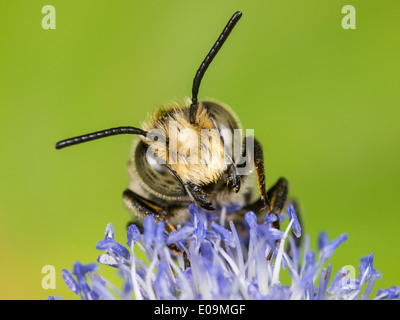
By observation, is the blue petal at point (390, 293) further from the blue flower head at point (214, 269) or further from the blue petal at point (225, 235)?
the blue petal at point (225, 235)

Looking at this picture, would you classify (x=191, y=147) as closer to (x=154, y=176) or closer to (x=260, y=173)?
(x=154, y=176)

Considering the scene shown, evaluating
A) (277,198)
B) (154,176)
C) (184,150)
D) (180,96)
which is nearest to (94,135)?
(154,176)

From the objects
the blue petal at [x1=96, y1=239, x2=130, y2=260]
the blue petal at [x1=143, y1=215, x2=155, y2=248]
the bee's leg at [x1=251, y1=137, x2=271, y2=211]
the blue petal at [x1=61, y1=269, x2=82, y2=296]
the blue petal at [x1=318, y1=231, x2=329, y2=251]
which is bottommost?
the blue petal at [x1=61, y1=269, x2=82, y2=296]

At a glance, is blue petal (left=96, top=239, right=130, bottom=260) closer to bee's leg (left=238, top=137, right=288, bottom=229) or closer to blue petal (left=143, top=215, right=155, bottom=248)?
blue petal (left=143, top=215, right=155, bottom=248)

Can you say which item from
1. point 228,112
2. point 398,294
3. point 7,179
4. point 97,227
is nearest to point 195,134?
point 228,112

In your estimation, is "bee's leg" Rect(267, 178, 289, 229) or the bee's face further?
"bee's leg" Rect(267, 178, 289, 229)

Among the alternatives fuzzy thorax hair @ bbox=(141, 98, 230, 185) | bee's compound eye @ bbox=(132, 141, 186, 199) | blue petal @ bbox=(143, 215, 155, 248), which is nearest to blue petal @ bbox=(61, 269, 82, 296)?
blue petal @ bbox=(143, 215, 155, 248)

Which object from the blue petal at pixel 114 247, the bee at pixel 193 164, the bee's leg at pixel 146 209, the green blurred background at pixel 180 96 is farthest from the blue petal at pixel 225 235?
the green blurred background at pixel 180 96

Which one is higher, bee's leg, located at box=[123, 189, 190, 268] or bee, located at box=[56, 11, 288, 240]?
bee, located at box=[56, 11, 288, 240]
